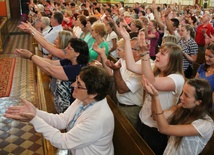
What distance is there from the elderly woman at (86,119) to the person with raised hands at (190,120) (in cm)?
32

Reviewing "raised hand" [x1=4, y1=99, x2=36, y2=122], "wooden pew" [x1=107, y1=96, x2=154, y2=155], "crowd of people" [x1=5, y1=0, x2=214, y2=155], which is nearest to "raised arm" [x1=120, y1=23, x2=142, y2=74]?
"crowd of people" [x1=5, y1=0, x2=214, y2=155]

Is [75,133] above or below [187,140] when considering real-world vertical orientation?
above

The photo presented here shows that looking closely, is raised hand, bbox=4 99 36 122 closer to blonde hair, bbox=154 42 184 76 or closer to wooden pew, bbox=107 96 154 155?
wooden pew, bbox=107 96 154 155

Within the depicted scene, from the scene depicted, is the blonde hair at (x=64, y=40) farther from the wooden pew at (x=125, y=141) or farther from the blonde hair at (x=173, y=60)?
the blonde hair at (x=173, y=60)

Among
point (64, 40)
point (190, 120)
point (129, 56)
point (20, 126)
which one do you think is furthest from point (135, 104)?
point (20, 126)

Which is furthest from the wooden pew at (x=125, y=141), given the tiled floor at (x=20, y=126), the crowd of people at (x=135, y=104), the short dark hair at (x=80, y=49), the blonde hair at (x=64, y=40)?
the tiled floor at (x=20, y=126)

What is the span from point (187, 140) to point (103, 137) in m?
0.56

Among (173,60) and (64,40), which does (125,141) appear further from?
(64,40)

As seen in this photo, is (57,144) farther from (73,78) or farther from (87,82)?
(73,78)

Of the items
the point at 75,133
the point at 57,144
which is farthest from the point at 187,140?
the point at 57,144

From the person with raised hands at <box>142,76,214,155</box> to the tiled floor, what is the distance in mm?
2210

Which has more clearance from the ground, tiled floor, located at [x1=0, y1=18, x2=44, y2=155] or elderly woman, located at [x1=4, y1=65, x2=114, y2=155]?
elderly woman, located at [x1=4, y1=65, x2=114, y2=155]

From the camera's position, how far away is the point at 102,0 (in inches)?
658

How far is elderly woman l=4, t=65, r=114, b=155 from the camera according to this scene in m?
1.60
